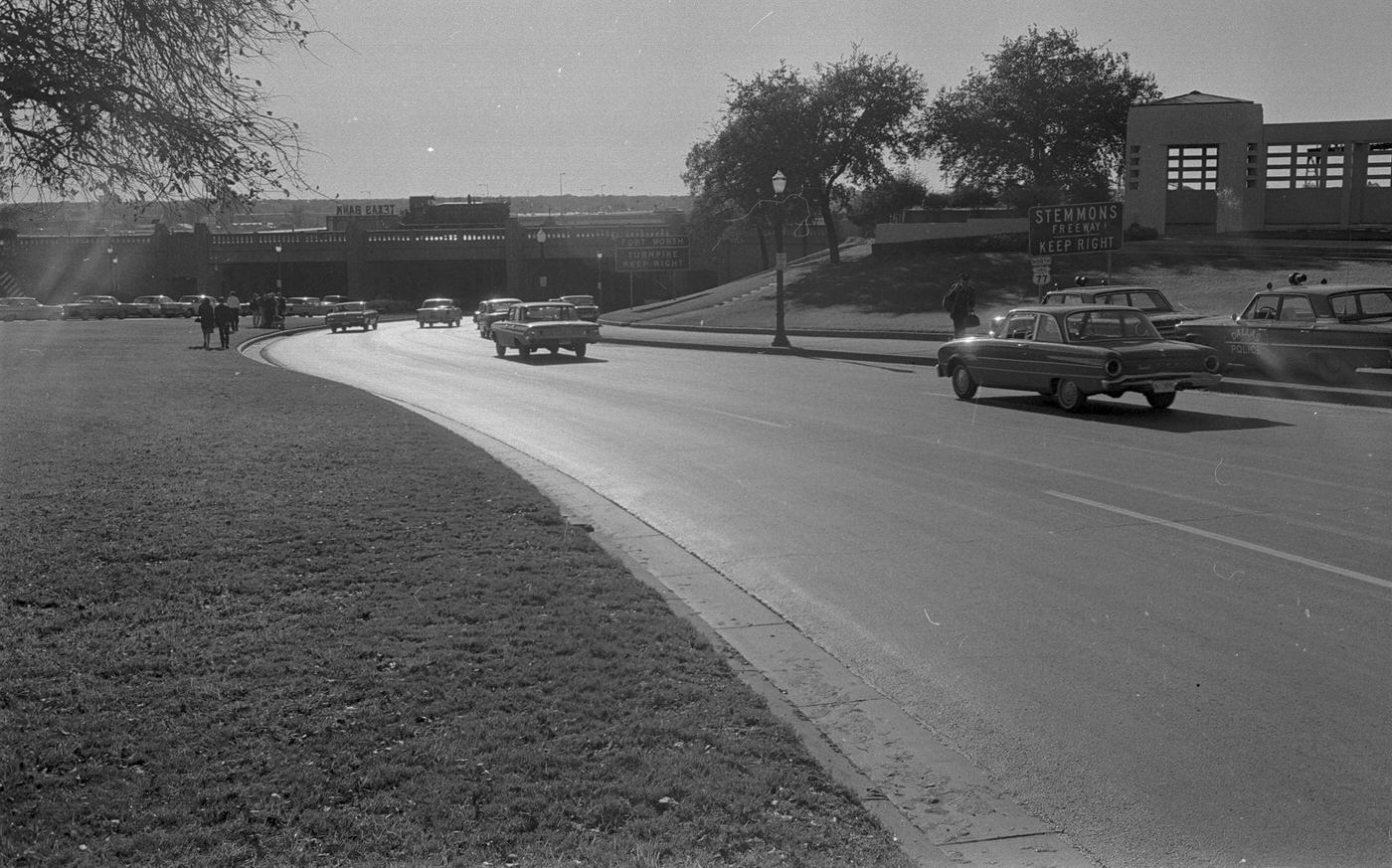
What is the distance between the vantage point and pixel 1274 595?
7.37m

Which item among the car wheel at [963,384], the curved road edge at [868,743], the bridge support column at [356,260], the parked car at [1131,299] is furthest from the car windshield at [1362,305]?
the bridge support column at [356,260]

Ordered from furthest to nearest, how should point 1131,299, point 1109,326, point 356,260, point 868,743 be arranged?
point 356,260 → point 1131,299 → point 1109,326 → point 868,743

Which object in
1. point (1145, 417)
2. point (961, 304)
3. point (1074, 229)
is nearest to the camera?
point (1145, 417)

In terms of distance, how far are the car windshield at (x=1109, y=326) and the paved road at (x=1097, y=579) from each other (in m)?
1.17

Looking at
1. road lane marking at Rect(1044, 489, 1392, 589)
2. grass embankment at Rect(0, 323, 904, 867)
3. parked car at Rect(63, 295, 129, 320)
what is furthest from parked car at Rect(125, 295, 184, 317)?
road lane marking at Rect(1044, 489, 1392, 589)

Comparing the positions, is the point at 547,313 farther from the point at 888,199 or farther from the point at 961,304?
the point at 888,199

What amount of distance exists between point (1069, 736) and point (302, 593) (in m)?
4.33

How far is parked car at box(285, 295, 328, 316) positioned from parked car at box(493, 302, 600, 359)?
46.9 m

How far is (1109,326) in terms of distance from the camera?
17578 mm

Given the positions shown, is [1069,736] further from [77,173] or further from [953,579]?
[77,173]

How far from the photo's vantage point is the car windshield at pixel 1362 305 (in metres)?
19.0

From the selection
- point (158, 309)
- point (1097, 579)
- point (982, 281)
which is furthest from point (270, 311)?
point (1097, 579)

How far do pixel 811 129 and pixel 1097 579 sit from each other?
181ft

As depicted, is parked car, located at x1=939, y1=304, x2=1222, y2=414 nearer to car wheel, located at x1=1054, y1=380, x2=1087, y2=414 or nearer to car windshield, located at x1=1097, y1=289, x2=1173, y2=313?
car wheel, located at x1=1054, y1=380, x2=1087, y2=414
